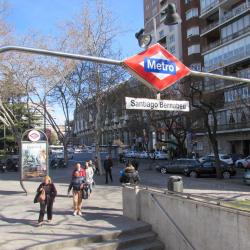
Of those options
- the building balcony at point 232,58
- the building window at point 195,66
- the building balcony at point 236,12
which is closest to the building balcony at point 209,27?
the building balcony at point 236,12

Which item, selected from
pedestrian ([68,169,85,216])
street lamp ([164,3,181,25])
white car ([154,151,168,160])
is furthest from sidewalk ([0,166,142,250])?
white car ([154,151,168,160])

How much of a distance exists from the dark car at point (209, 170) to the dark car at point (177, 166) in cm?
73

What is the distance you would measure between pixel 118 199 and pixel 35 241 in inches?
324

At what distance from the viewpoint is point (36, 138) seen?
21562mm

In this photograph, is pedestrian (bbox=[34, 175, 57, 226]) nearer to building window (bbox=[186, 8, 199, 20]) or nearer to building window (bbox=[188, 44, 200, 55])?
building window (bbox=[188, 44, 200, 55])

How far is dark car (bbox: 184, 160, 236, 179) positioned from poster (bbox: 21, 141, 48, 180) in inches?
747

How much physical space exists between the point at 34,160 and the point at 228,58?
47.7 m

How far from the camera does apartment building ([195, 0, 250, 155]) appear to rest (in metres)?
60.2

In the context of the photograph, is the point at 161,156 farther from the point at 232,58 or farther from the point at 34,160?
the point at 34,160

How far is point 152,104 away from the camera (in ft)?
37.6

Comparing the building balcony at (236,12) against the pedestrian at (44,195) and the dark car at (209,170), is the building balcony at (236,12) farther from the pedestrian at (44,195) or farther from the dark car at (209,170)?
the pedestrian at (44,195)

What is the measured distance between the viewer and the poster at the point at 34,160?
2103 centimetres

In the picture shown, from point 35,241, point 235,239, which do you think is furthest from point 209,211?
point 35,241

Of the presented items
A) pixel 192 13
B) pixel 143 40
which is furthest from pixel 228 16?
pixel 143 40
